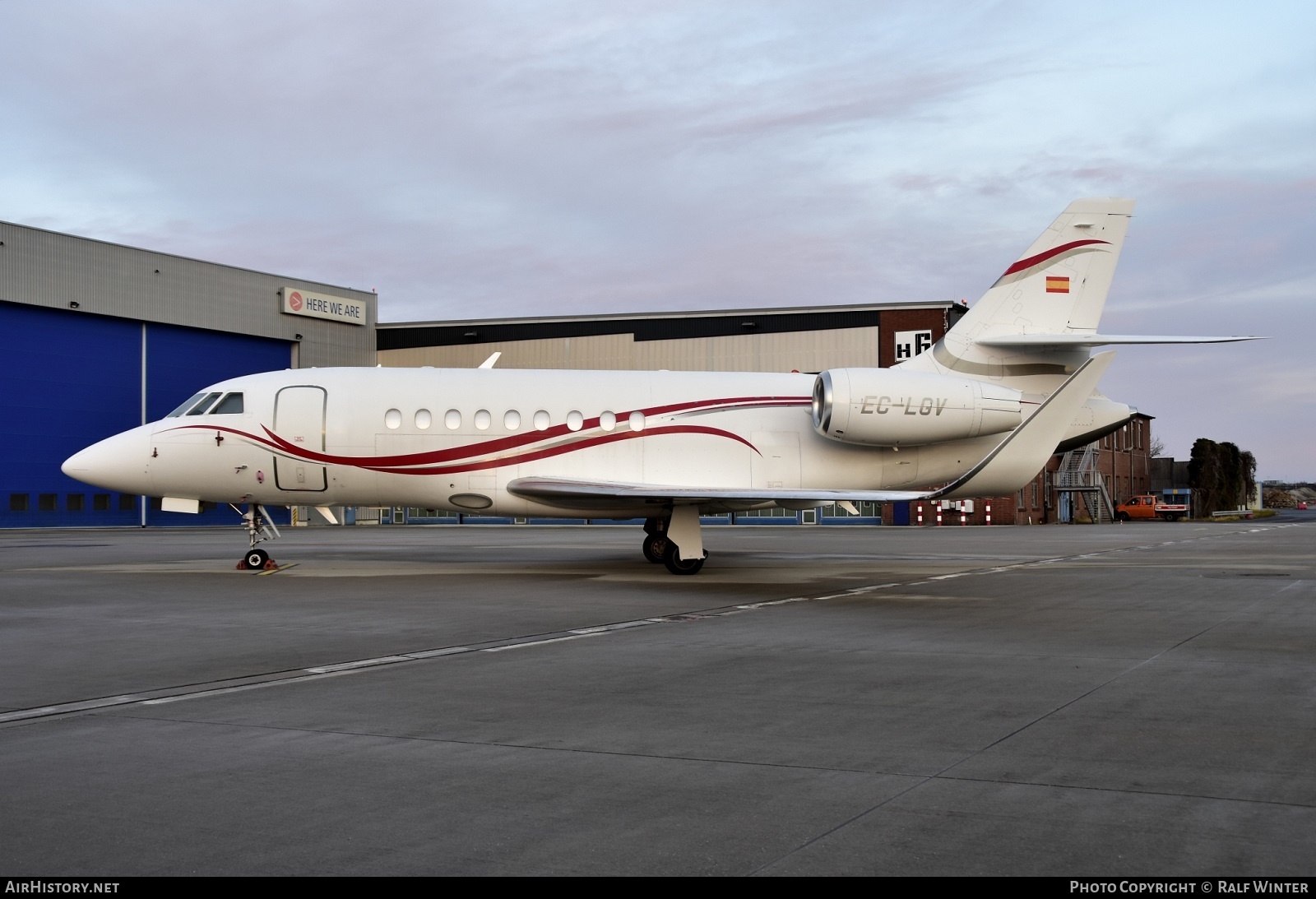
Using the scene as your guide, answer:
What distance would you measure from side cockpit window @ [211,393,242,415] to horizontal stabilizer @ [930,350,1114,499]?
12.3 m

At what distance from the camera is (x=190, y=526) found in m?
54.0

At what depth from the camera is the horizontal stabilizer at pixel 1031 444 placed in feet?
54.7

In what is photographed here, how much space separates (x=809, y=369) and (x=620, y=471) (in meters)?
36.4

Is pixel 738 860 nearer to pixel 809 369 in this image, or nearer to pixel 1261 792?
pixel 1261 792

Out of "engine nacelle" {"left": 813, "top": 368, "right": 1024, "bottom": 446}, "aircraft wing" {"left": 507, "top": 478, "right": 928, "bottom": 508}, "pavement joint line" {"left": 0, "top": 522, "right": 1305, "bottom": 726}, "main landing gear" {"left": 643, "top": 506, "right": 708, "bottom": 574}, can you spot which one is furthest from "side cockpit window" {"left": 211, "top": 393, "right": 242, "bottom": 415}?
"engine nacelle" {"left": 813, "top": 368, "right": 1024, "bottom": 446}

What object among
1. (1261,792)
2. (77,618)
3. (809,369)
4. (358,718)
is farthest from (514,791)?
(809,369)

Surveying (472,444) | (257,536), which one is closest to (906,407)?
(472,444)

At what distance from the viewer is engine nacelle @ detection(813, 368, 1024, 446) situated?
63.8ft

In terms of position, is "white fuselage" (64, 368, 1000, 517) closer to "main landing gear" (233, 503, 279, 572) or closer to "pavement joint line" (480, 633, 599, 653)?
"main landing gear" (233, 503, 279, 572)

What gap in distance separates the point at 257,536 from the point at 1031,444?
46.1ft

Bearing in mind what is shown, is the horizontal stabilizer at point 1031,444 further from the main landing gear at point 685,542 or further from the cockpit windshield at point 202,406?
the cockpit windshield at point 202,406

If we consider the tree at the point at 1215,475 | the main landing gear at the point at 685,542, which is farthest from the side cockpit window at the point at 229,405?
the tree at the point at 1215,475

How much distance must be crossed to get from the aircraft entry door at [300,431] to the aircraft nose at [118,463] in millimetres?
2283

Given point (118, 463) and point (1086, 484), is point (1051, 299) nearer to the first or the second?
point (118, 463)
